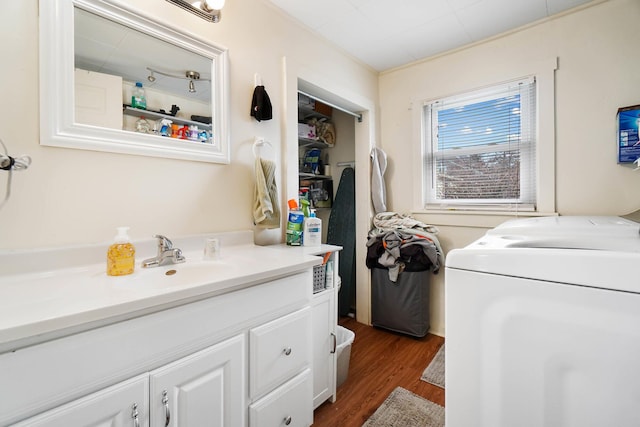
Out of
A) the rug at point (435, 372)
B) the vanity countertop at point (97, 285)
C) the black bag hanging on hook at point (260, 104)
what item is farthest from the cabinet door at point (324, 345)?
the black bag hanging on hook at point (260, 104)

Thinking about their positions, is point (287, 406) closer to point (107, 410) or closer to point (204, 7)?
point (107, 410)

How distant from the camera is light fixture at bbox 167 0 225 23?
4.33 feet

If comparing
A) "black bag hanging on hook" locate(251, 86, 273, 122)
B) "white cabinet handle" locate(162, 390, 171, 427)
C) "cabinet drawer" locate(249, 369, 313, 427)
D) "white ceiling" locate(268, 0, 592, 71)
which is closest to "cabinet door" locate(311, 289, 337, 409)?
"cabinet drawer" locate(249, 369, 313, 427)

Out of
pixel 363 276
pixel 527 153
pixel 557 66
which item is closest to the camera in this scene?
pixel 557 66

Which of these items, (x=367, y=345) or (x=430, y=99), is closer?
(x=367, y=345)

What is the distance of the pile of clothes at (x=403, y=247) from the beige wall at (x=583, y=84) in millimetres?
275

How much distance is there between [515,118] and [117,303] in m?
2.64

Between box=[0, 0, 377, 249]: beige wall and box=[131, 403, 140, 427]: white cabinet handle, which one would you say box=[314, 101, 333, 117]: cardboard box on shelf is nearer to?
box=[0, 0, 377, 249]: beige wall

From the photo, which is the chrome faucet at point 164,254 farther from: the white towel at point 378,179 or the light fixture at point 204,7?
the white towel at point 378,179

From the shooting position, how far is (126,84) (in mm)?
1180

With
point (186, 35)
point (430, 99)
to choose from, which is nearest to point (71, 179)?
point (186, 35)

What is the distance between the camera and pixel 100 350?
0.67m

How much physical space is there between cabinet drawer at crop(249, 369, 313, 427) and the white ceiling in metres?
2.13

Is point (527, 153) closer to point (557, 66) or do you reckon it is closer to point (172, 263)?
point (557, 66)
